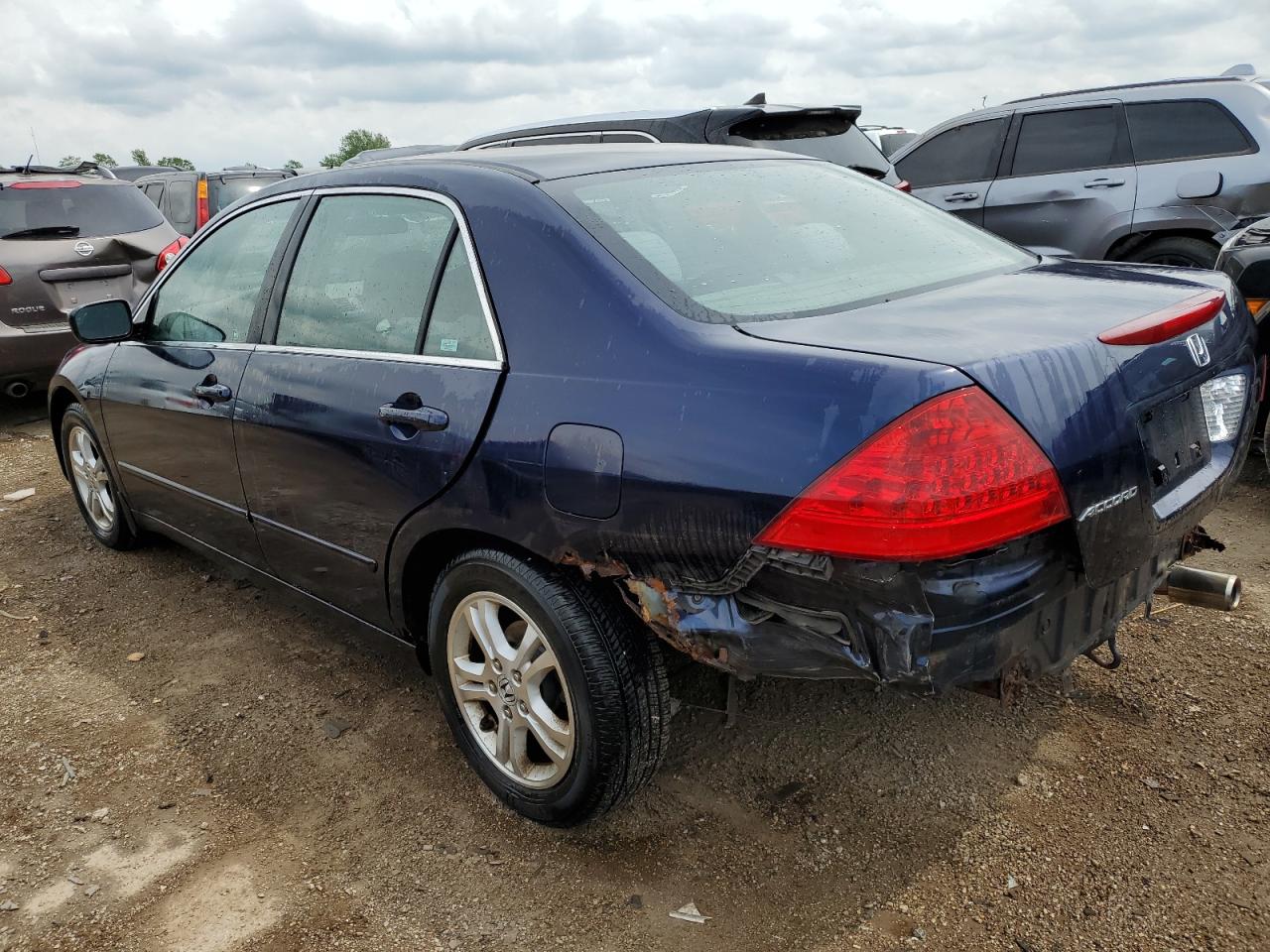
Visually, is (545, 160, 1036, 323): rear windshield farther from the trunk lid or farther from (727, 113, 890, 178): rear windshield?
(727, 113, 890, 178): rear windshield

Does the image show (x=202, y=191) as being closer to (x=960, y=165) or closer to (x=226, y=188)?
(x=226, y=188)

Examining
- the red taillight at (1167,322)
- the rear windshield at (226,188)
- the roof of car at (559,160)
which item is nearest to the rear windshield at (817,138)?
the roof of car at (559,160)

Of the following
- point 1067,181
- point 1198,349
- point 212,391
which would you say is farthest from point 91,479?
point 1067,181

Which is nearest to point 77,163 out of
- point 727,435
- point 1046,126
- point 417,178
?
point 417,178

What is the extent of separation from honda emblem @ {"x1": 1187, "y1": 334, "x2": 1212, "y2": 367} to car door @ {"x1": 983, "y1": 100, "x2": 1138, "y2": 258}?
4348 millimetres

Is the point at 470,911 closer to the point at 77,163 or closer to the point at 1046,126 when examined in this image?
the point at 1046,126

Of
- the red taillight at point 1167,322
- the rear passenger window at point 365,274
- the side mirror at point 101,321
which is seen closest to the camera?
the red taillight at point 1167,322

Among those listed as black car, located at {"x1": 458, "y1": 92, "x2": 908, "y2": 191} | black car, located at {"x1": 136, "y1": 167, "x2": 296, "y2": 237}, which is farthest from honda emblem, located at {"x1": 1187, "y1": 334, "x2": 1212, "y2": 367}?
black car, located at {"x1": 136, "y1": 167, "x2": 296, "y2": 237}

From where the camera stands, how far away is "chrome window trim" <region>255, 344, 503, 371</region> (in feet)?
8.00

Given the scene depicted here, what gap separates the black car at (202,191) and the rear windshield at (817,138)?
27.5 feet

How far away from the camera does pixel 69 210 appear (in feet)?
23.8

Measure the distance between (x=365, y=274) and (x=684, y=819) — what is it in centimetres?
173

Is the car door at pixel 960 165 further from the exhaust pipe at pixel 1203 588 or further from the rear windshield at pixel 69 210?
the rear windshield at pixel 69 210

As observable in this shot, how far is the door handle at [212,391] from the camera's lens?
3234 mm
